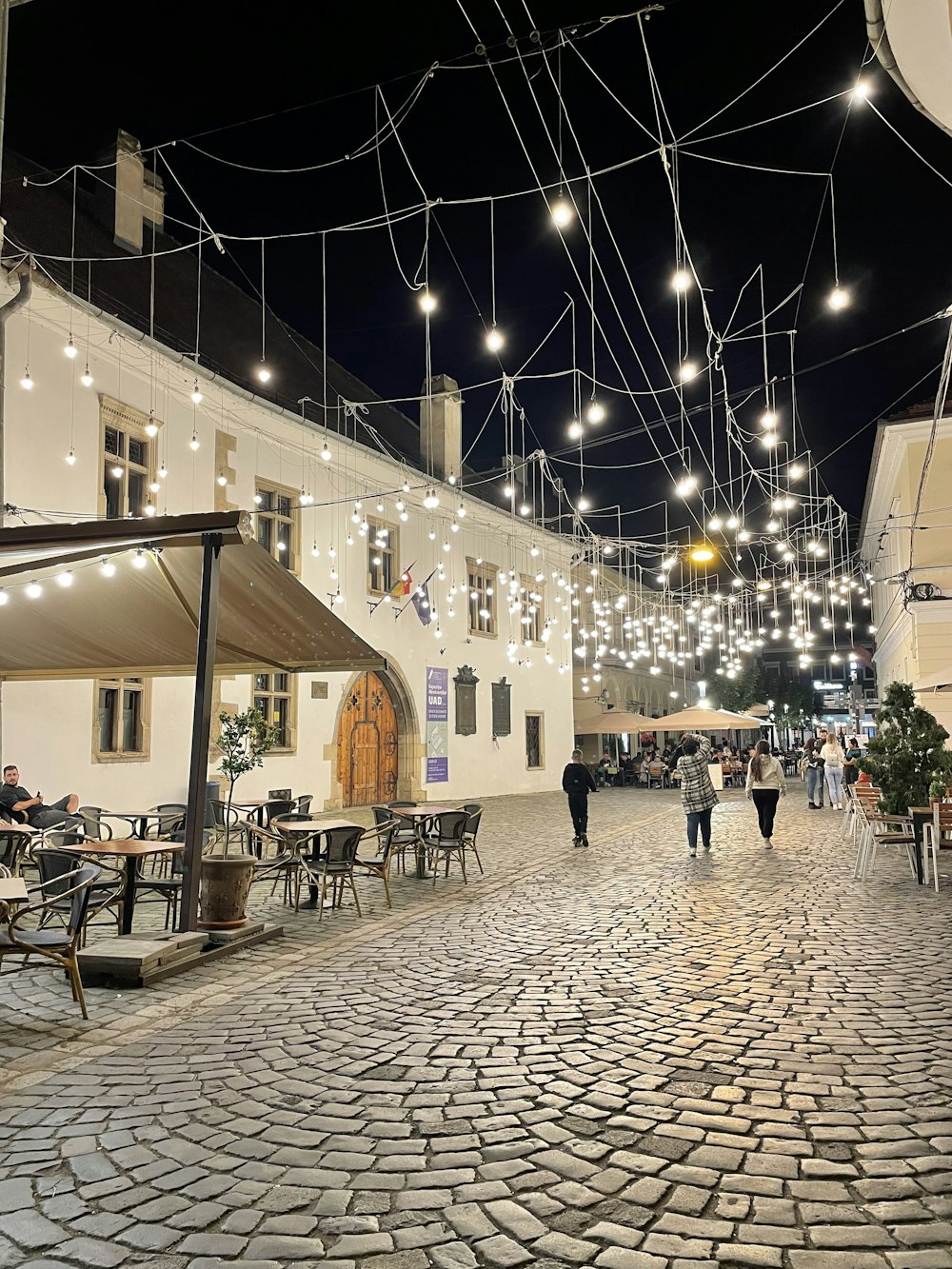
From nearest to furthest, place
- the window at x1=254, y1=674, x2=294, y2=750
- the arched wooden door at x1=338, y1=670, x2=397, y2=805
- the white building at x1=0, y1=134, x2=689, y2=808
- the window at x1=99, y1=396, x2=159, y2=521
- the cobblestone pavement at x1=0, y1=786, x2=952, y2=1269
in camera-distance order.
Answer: the cobblestone pavement at x1=0, y1=786, x2=952, y2=1269 → the white building at x1=0, y1=134, x2=689, y2=808 → the window at x1=99, y1=396, x2=159, y2=521 → the window at x1=254, y1=674, x2=294, y2=750 → the arched wooden door at x1=338, y1=670, x2=397, y2=805

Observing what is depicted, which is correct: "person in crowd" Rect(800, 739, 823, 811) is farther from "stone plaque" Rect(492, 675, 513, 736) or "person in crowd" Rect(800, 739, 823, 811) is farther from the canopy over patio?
the canopy over patio

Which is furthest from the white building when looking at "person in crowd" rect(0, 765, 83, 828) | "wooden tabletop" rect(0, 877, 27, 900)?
"wooden tabletop" rect(0, 877, 27, 900)

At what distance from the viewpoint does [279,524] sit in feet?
53.4

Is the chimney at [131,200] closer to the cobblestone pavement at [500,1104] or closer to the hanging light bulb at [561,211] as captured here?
the hanging light bulb at [561,211]

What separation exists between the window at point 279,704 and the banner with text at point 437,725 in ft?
14.6

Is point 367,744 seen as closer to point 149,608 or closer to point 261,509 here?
point 261,509

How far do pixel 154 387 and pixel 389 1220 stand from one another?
13.2m

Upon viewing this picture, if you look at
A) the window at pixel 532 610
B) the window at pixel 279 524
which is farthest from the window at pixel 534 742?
the window at pixel 279 524

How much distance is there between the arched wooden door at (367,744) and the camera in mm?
17891

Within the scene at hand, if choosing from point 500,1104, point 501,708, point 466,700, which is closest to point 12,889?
point 500,1104

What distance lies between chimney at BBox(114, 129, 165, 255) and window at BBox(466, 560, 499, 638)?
10371 mm

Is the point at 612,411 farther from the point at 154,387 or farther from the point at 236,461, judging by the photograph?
the point at 154,387

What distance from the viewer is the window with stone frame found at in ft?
51.9

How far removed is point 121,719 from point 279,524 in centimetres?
497
